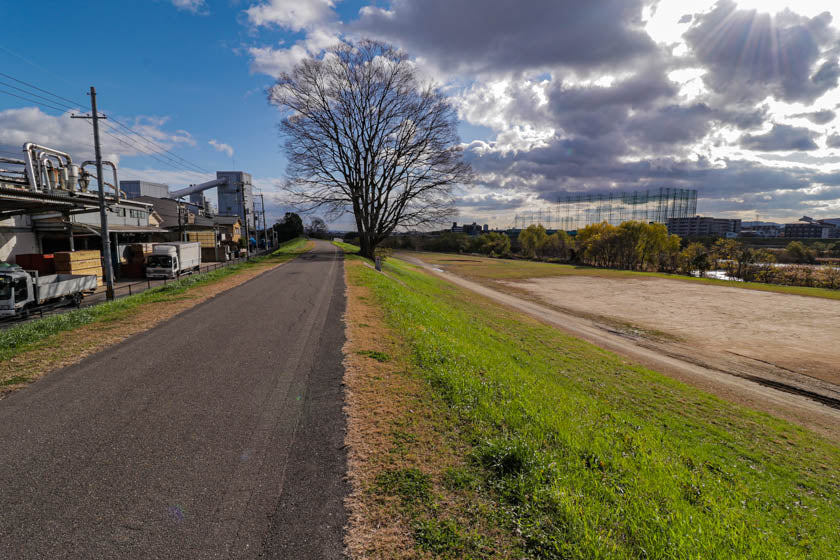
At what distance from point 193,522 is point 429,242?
436ft

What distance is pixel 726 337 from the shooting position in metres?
20.5

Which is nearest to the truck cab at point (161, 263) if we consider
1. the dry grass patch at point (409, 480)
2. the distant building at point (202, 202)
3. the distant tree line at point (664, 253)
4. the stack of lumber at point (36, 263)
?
the stack of lumber at point (36, 263)

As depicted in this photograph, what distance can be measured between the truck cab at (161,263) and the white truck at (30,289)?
9352mm

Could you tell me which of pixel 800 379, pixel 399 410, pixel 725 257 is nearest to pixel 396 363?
pixel 399 410

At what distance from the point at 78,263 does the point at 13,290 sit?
12.3 m

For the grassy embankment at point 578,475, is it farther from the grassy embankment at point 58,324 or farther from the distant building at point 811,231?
the distant building at point 811,231

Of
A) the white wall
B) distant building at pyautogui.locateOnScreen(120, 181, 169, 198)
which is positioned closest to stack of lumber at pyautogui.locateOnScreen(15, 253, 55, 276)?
the white wall

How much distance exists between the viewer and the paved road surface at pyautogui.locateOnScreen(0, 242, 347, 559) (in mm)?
3271

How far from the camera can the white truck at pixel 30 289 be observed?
13617 millimetres

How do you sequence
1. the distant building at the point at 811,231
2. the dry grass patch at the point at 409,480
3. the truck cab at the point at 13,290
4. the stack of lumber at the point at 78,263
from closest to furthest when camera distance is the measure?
the dry grass patch at the point at 409,480 → the truck cab at the point at 13,290 → the stack of lumber at the point at 78,263 → the distant building at the point at 811,231

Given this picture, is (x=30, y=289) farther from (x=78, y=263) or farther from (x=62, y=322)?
(x=78, y=263)

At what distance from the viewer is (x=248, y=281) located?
19812mm

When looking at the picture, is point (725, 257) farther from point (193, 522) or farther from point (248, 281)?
point (193, 522)

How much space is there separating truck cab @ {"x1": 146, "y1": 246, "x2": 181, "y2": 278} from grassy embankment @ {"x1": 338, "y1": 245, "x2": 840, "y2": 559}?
2867 centimetres
